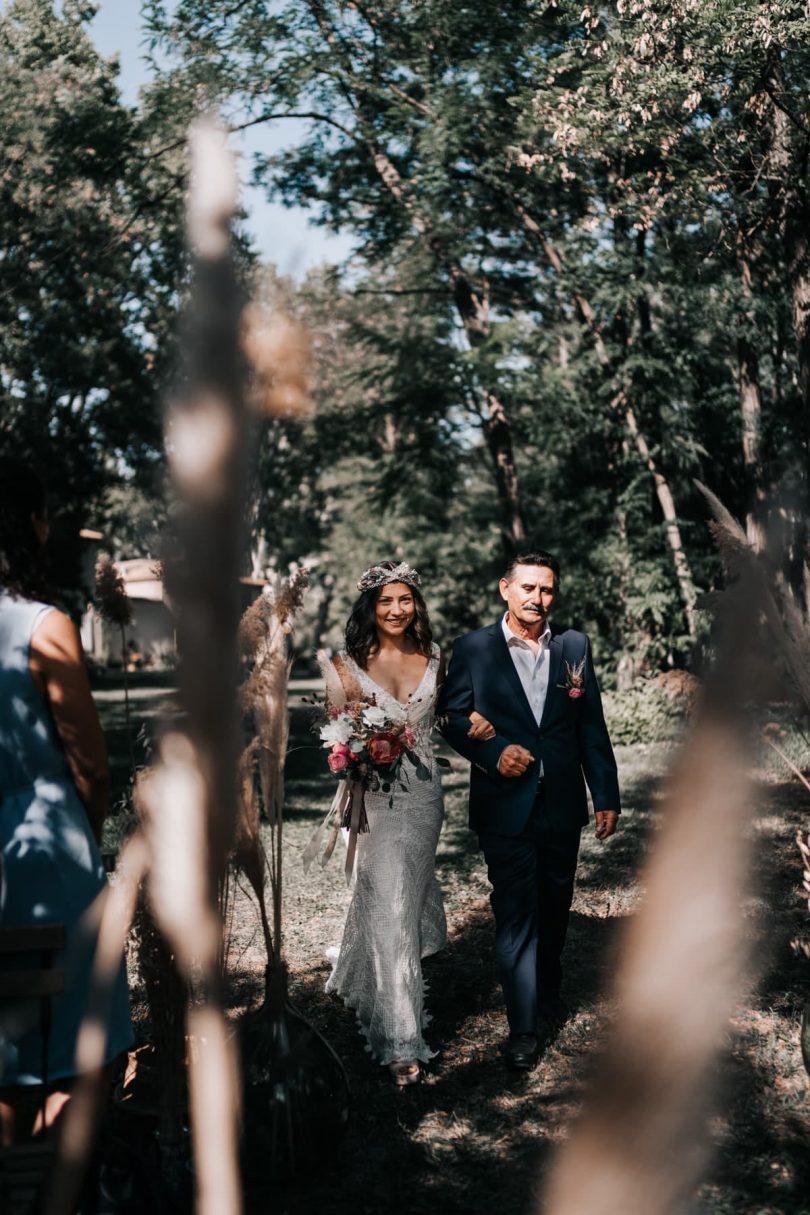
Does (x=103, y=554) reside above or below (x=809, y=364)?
below

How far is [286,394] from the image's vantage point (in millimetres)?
1832

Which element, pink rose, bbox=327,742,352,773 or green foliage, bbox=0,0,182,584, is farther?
green foliage, bbox=0,0,182,584

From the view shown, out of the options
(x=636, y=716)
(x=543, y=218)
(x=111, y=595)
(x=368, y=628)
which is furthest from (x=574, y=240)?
(x=111, y=595)

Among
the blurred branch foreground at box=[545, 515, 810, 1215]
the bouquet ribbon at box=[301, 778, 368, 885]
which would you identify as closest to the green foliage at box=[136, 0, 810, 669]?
the bouquet ribbon at box=[301, 778, 368, 885]

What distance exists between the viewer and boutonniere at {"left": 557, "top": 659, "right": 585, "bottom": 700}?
5.33 metres

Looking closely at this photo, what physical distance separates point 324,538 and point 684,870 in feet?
149

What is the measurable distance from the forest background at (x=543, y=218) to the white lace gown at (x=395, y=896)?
19.1ft

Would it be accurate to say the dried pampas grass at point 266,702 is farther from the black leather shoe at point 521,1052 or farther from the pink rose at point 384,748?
the black leather shoe at point 521,1052

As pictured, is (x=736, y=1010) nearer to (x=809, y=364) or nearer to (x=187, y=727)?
(x=187, y=727)

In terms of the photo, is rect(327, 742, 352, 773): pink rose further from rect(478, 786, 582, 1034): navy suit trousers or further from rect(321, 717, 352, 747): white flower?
rect(478, 786, 582, 1034): navy suit trousers

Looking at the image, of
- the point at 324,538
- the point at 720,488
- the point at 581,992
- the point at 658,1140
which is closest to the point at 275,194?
the point at 720,488

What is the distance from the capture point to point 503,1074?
5.11m

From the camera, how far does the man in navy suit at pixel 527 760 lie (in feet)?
16.8

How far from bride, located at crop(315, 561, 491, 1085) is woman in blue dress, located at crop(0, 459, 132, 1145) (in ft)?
6.81
